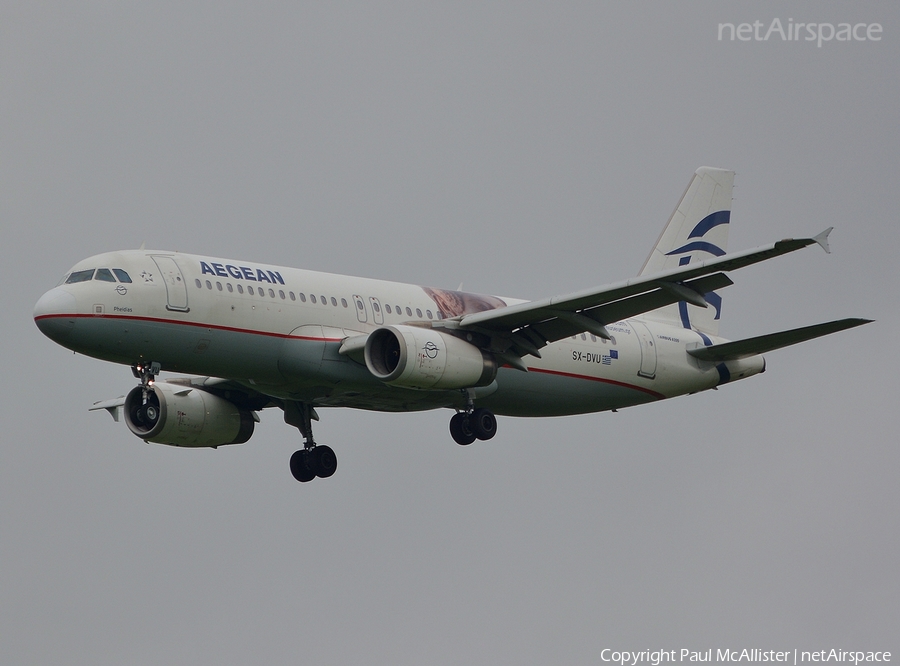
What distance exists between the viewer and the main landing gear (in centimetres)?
4362

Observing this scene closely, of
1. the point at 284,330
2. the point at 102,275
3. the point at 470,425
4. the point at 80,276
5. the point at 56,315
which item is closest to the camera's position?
the point at 56,315

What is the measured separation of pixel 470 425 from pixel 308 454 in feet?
18.6

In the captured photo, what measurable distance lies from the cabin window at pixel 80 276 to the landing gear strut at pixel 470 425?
10.8m

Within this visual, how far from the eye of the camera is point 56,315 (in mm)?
35625

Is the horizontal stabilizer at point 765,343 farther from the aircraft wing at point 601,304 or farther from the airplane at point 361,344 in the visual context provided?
the aircraft wing at point 601,304

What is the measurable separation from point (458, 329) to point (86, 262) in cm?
996

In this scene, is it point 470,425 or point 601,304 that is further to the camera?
point 470,425

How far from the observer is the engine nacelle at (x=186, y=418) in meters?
41.1

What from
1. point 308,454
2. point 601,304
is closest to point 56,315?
point 308,454

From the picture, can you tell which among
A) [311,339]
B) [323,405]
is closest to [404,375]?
[311,339]

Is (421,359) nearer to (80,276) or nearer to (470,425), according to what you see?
(470,425)

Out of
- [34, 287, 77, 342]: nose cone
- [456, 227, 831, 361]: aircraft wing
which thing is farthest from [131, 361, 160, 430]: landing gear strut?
[456, 227, 831, 361]: aircraft wing

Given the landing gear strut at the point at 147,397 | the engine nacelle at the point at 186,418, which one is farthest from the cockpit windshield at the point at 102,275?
the engine nacelle at the point at 186,418

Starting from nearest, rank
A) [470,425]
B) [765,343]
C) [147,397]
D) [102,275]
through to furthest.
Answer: [102,275]
[147,397]
[470,425]
[765,343]
